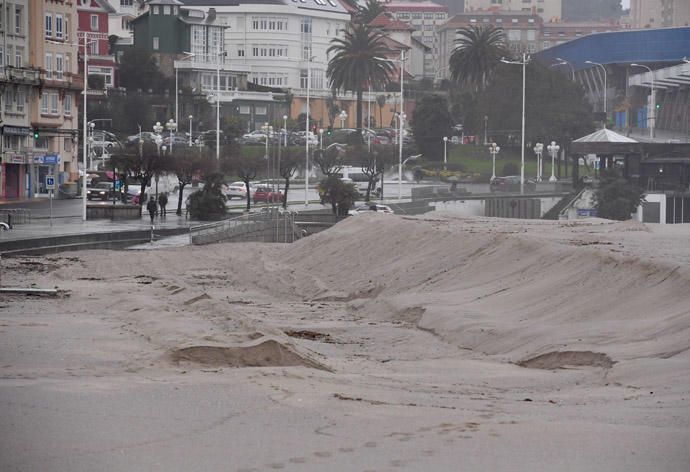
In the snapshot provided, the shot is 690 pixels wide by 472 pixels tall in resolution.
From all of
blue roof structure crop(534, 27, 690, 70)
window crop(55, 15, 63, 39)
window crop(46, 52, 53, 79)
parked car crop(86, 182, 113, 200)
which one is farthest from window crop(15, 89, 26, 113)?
blue roof structure crop(534, 27, 690, 70)

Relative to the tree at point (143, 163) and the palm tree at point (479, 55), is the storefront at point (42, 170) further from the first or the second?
the palm tree at point (479, 55)

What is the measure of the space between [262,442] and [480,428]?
2.25m

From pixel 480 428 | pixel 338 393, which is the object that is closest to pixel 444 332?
pixel 338 393

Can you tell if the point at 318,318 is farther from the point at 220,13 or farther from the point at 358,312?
the point at 220,13

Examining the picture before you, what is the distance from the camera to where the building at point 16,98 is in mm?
70625

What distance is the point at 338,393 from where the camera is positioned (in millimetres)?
15805

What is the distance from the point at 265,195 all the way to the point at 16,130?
1343 centimetres

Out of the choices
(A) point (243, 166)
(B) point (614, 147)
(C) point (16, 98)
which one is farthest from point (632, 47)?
(C) point (16, 98)

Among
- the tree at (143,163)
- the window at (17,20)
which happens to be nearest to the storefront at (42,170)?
the window at (17,20)

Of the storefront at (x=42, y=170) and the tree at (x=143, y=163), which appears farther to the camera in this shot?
the storefront at (x=42, y=170)

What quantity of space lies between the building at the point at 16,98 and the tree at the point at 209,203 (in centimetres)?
1523

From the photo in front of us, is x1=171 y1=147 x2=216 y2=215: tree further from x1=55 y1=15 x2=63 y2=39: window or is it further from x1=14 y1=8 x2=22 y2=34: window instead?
x1=55 y1=15 x2=63 y2=39: window

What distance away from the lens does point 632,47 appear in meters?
118

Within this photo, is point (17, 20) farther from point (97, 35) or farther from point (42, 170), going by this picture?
point (97, 35)
